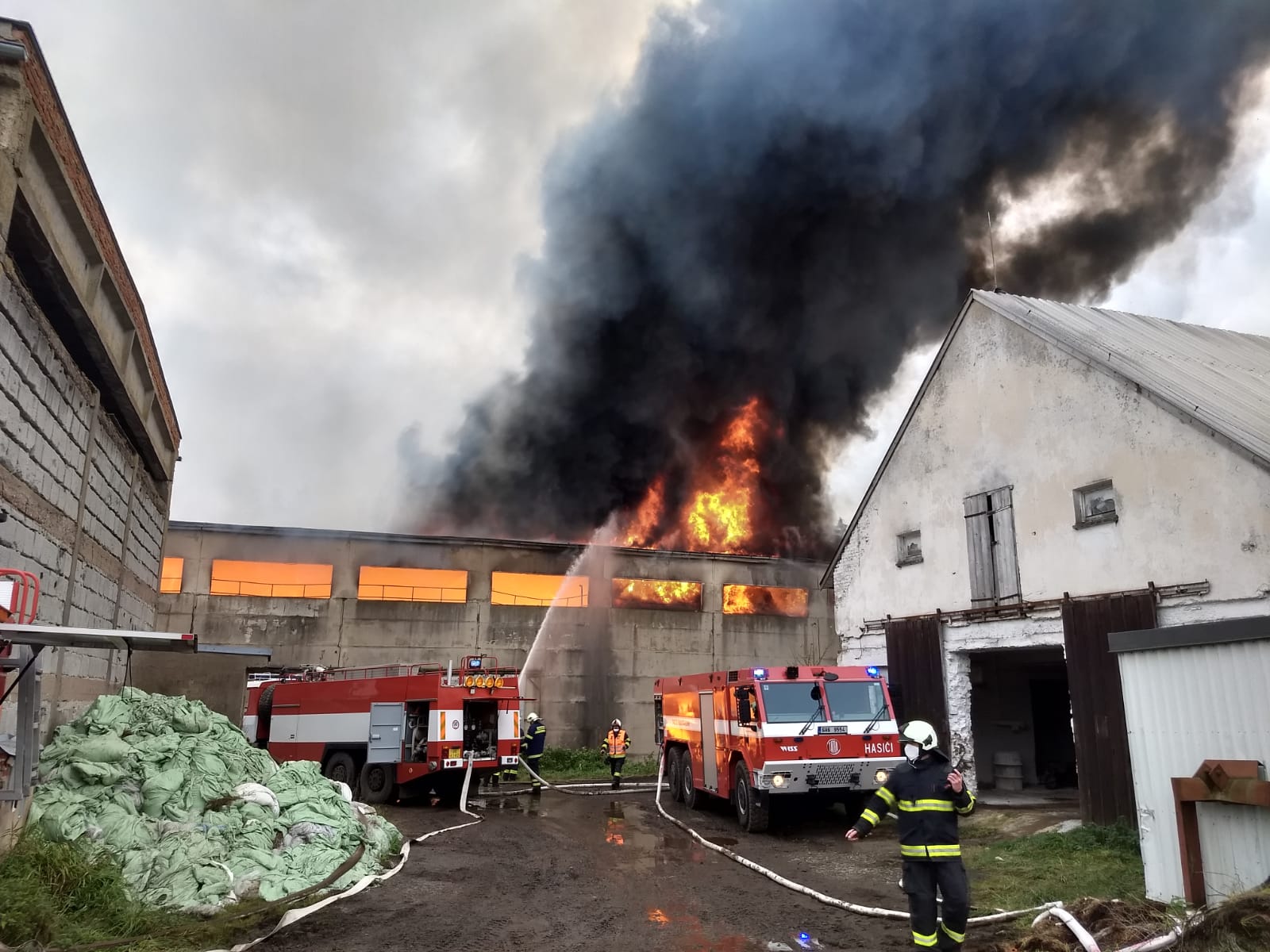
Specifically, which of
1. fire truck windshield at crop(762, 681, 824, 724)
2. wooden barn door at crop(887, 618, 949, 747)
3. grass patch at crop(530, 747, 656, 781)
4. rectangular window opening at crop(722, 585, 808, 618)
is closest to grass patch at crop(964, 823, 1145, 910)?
fire truck windshield at crop(762, 681, 824, 724)

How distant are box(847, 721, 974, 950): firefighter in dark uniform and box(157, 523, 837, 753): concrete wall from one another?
56.5 feet

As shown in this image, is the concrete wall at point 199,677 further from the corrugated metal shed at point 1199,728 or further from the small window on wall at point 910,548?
the corrugated metal shed at point 1199,728

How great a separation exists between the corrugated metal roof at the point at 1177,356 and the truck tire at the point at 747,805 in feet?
23.4

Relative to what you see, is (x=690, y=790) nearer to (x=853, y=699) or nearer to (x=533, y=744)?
(x=853, y=699)

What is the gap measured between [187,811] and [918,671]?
11276mm

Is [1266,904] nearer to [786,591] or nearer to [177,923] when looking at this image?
[177,923]

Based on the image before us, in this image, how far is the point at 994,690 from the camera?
55.3 ft

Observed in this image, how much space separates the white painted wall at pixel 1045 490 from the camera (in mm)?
10305

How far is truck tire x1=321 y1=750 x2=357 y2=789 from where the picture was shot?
1519 cm

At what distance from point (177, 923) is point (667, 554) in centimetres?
1821

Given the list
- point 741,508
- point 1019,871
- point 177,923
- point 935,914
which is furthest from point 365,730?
point 741,508

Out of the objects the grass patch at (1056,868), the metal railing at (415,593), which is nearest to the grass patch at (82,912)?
the grass patch at (1056,868)

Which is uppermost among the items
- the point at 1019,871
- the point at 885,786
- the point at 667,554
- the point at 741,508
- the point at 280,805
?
the point at 741,508

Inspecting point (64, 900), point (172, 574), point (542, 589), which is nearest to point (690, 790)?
point (542, 589)
